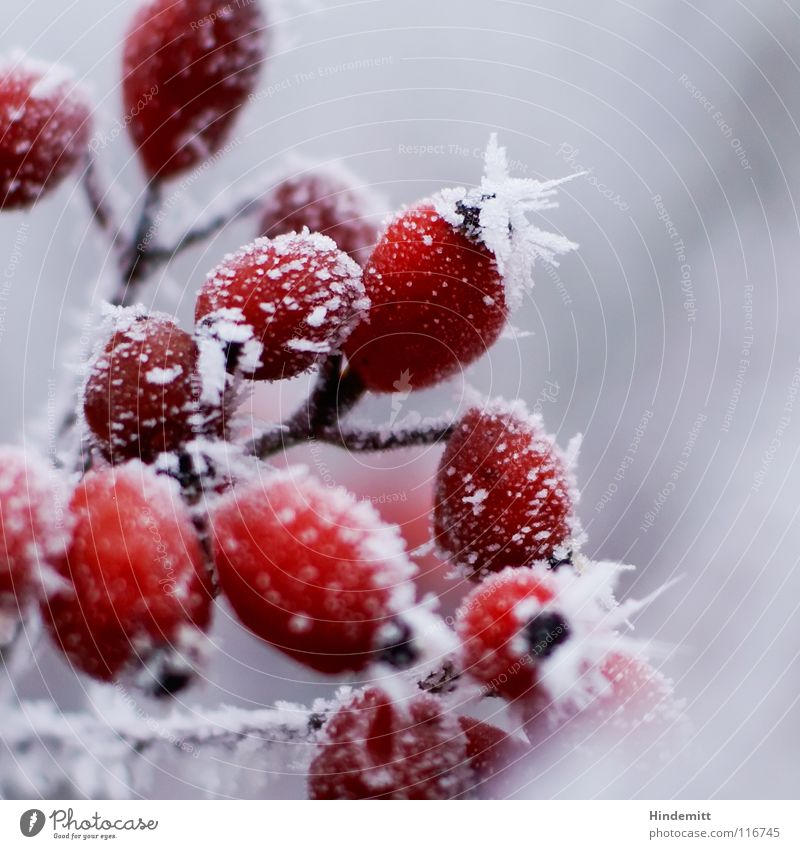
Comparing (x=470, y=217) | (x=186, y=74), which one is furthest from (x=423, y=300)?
(x=186, y=74)

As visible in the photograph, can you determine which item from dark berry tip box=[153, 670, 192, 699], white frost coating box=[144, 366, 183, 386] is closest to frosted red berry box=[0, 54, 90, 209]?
white frost coating box=[144, 366, 183, 386]

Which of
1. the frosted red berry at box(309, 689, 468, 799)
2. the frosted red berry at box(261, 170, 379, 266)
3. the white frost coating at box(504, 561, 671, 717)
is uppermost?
the frosted red berry at box(261, 170, 379, 266)

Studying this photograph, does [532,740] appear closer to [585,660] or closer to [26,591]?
[585,660]

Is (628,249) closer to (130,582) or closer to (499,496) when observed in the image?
(499,496)

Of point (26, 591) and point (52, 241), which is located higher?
point (52, 241)

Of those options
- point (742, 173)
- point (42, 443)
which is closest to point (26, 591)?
point (42, 443)

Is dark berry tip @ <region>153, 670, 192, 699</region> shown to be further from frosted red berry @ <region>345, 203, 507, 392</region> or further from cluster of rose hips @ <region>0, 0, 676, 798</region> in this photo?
frosted red berry @ <region>345, 203, 507, 392</region>

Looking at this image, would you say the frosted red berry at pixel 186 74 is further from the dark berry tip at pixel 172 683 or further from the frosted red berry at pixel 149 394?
the dark berry tip at pixel 172 683
